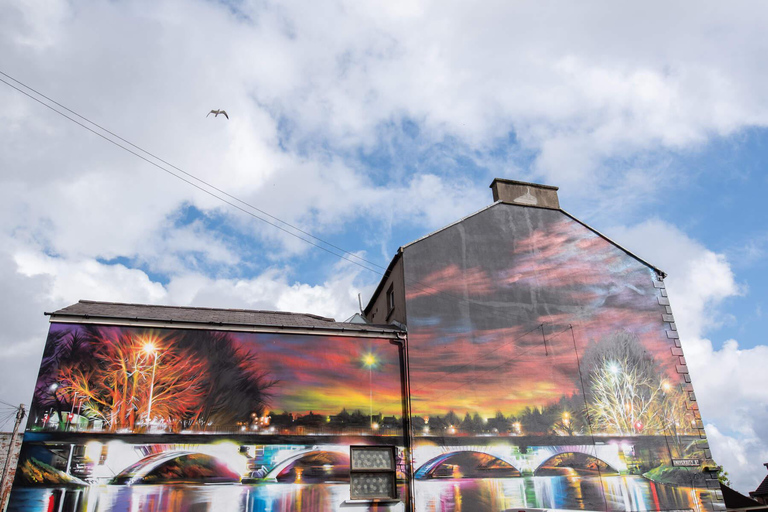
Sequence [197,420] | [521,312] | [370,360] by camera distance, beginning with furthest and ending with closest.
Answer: [521,312] → [370,360] → [197,420]

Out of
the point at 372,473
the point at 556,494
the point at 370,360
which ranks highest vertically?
the point at 370,360

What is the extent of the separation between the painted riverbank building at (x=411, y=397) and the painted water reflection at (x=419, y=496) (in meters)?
0.04

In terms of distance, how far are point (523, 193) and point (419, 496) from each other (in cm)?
1221

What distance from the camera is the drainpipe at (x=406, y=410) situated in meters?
15.5

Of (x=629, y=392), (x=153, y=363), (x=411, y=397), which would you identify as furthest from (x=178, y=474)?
(x=629, y=392)

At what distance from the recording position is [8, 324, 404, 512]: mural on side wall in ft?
45.7

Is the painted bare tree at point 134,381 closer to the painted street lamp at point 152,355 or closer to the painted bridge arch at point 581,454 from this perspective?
the painted street lamp at point 152,355

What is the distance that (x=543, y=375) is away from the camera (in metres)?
18.2

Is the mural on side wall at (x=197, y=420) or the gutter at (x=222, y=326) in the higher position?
the gutter at (x=222, y=326)

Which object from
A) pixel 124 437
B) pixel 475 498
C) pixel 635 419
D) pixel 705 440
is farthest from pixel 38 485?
pixel 705 440

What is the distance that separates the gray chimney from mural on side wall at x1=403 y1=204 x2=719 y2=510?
45 centimetres

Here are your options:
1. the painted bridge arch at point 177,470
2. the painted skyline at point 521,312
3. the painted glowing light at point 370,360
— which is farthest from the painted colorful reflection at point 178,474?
the painted skyline at point 521,312

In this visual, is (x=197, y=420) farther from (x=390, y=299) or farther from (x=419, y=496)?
(x=390, y=299)

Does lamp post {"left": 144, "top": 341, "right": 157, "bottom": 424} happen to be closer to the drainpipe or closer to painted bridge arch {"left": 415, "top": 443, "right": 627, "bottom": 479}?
the drainpipe
